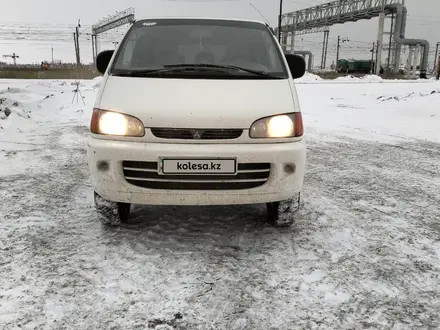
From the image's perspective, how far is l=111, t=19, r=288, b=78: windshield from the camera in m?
3.51

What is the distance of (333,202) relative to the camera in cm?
411

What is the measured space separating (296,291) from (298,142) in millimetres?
1139

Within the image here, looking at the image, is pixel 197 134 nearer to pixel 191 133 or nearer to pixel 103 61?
pixel 191 133

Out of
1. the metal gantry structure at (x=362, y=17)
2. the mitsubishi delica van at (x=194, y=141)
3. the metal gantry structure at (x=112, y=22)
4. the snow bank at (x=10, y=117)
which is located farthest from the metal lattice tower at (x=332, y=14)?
the mitsubishi delica van at (x=194, y=141)

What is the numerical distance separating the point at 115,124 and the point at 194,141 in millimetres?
607

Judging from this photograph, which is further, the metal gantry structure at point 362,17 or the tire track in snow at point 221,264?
the metal gantry structure at point 362,17

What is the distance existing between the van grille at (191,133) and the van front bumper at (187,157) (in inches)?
2.4

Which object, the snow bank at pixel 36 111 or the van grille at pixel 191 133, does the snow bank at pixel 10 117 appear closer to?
the snow bank at pixel 36 111

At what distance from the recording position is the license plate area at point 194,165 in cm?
277

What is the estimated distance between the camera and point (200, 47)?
3746 mm

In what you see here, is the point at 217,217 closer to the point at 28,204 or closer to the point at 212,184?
the point at 212,184

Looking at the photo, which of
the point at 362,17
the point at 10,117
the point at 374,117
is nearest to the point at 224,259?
the point at 10,117

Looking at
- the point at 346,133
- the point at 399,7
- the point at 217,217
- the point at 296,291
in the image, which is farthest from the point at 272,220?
the point at 399,7

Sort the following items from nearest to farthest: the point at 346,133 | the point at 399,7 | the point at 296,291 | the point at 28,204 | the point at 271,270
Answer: the point at 296,291 → the point at 271,270 → the point at 28,204 → the point at 346,133 → the point at 399,7
